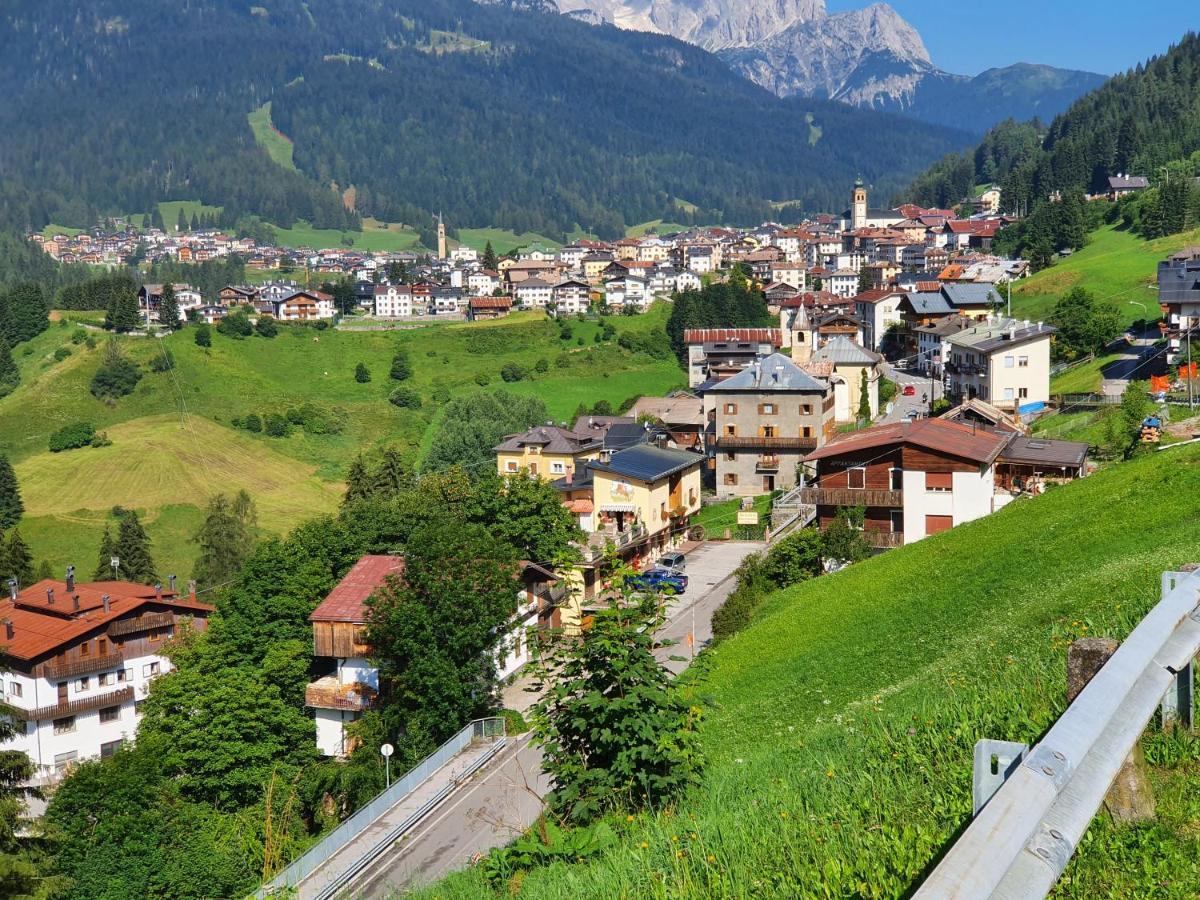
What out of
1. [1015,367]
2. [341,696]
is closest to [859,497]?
[341,696]

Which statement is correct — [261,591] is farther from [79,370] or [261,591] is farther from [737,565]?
[79,370]

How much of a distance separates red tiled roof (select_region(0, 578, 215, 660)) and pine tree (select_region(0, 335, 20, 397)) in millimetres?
56596

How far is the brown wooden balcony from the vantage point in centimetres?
2662

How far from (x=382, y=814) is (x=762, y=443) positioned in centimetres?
2905

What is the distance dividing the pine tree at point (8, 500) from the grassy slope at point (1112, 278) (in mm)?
56101

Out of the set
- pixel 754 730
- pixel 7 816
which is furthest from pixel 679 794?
pixel 7 816

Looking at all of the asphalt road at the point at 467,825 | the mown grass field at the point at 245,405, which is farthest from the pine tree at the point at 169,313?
the asphalt road at the point at 467,825

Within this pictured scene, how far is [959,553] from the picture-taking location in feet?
63.7

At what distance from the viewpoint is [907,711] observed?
27.9 ft

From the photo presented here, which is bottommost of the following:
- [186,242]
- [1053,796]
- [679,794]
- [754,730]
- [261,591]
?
[261,591]

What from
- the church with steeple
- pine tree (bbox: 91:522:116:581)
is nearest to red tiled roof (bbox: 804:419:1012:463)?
pine tree (bbox: 91:522:116:581)

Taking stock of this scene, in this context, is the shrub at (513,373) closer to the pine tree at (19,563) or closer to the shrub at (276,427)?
the shrub at (276,427)

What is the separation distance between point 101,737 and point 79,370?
5922 cm

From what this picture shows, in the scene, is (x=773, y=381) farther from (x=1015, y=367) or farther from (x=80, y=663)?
(x=80, y=663)
